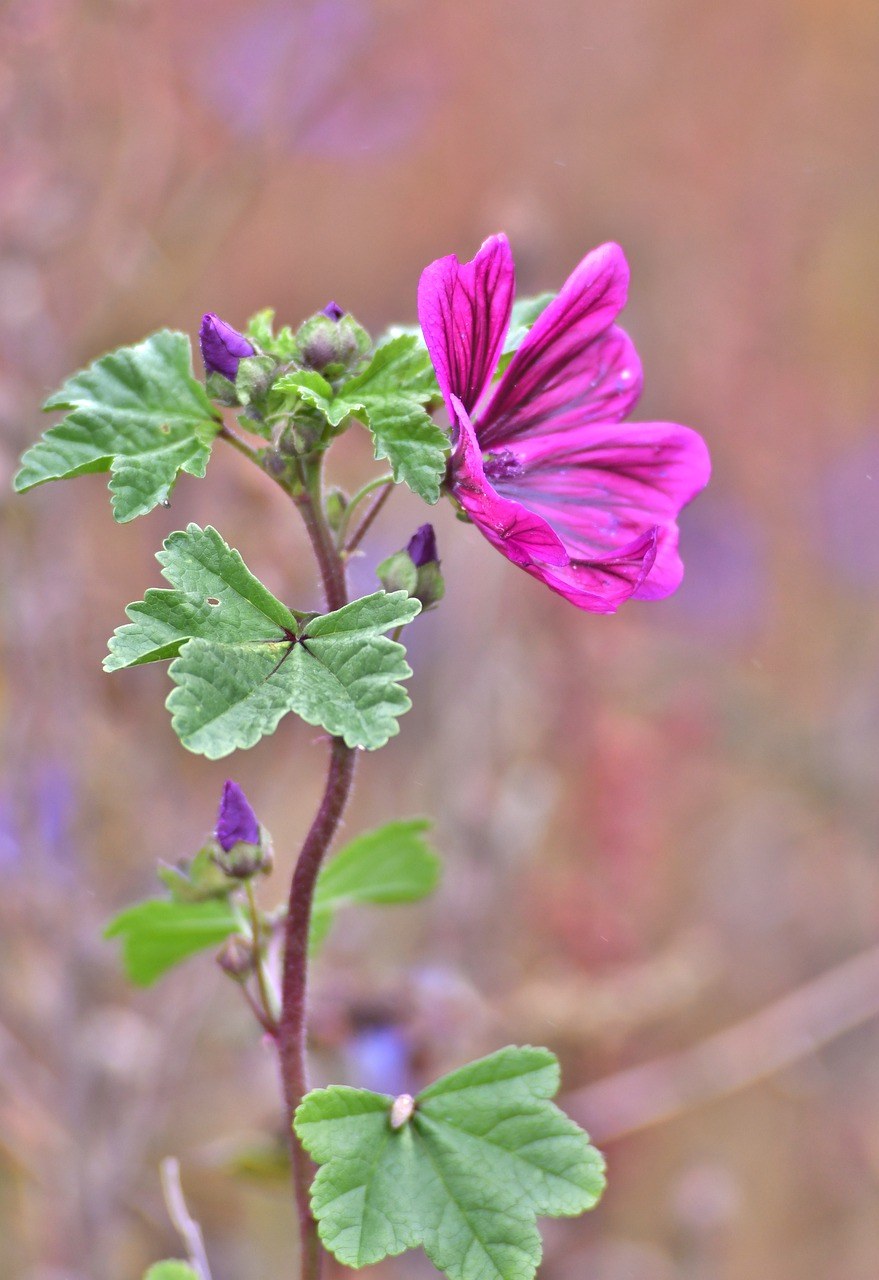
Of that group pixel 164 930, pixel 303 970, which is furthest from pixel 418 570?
pixel 164 930

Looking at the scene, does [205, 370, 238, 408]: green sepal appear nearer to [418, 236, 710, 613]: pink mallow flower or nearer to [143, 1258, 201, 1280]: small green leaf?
[418, 236, 710, 613]: pink mallow flower

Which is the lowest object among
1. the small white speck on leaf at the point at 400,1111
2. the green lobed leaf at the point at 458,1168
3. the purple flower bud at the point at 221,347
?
the green lobed leaf at the point at 458,1168

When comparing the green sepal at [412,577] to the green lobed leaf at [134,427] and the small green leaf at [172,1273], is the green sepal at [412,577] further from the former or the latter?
the small green leaf at [172,1273]

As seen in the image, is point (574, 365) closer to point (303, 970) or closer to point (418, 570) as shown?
point (418, 570)

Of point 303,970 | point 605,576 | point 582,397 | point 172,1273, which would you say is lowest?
point 172,1273

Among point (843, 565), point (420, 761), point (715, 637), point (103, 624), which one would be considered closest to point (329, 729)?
point (103, 624)

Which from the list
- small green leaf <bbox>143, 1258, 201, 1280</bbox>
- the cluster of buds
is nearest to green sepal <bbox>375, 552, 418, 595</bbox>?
the cluster of buds

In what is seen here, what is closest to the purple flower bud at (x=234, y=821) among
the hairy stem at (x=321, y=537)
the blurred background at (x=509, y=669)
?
the hairy stem at (x=321, y=537)
